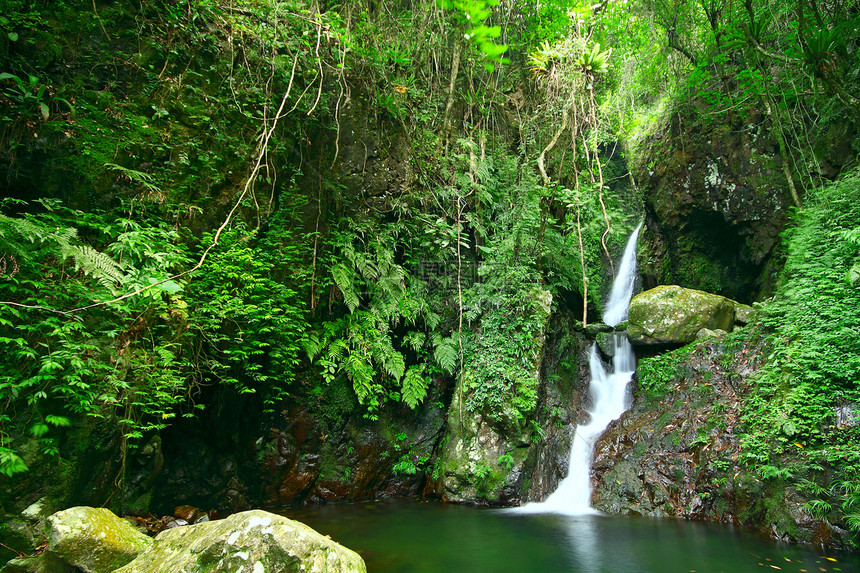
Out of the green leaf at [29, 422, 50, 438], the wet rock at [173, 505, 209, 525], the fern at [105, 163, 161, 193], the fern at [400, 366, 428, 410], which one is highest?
the fern at [105, 163, 161, 193]

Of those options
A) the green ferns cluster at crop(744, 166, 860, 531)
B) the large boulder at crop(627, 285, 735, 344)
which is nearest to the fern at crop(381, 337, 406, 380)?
the large boulder at crop(627, 285, 735, 344)

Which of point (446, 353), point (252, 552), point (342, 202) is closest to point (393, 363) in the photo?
Result: point (446, 353)

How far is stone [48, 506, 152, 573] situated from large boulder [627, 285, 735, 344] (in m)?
8.32

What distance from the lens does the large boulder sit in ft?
26.5

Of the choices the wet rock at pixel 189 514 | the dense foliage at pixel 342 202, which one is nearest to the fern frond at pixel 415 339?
the dense foliage at pixel 342 202

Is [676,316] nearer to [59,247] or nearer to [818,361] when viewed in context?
[818,361]

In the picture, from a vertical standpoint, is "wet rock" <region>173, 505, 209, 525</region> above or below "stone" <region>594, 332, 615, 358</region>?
below

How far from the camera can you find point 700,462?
615cm

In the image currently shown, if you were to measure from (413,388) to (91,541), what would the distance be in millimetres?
4533

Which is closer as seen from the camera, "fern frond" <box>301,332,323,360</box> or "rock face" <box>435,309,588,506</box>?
"fern frond" <box>301,332,323,360</box>

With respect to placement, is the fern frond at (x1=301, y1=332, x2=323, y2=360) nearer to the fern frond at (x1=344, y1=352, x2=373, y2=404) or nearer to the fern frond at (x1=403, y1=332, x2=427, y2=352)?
the fern frond at (x1=344, y1=352, x2=373, y2=404)

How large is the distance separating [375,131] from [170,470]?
619 cm

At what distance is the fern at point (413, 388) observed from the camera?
279 inches

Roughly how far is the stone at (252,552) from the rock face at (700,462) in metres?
4.92
